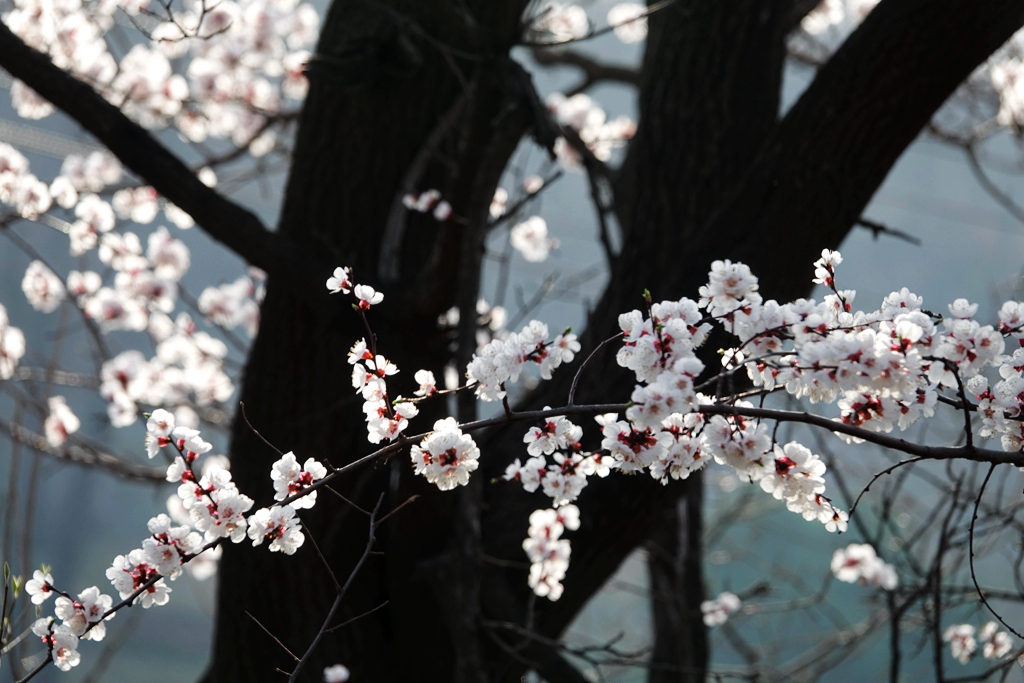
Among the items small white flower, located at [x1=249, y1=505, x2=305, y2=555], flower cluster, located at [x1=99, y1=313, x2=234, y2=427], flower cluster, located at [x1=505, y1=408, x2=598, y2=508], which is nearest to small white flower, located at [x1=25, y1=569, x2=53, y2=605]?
small white flower, located at [x1=249, y1=505, x2=305, y2=555]

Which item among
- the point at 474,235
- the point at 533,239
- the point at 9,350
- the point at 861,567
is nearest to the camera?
the point at 474,235

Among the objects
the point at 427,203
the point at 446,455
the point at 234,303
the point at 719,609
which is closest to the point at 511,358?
the point at 446,455

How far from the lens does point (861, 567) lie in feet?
10.0

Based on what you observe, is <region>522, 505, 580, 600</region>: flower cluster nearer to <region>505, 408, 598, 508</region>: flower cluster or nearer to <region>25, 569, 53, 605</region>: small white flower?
<region>505, 408, 598, 508</region>: flower cluster

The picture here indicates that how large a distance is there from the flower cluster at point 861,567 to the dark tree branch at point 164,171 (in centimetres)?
217

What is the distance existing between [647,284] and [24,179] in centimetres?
165

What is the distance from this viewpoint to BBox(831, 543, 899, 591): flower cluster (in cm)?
287

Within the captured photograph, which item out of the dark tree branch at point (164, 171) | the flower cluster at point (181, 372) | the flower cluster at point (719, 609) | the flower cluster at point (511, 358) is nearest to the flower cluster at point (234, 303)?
the flower cluster at point (181, 372)

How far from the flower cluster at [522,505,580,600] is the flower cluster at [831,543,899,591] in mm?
1466

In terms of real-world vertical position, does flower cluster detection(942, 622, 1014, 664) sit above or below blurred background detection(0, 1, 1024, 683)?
below

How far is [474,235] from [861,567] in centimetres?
222

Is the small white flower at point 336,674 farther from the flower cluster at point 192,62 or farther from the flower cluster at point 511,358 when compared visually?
the flower cluster at point 192,62

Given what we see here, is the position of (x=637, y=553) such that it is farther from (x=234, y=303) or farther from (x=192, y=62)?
(x=192, y=62)

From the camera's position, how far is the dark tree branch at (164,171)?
169 cm
